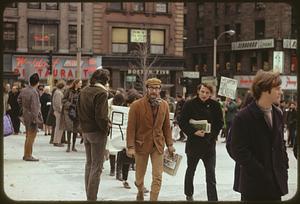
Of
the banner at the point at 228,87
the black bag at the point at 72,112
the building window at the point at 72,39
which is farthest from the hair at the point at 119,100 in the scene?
the building window at the point at 72,39

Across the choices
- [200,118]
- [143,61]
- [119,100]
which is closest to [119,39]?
[143,61]

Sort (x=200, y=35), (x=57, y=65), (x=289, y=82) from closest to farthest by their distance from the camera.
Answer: (x=57, y=65) < (x=289, y=82) < (x=200, y=35)

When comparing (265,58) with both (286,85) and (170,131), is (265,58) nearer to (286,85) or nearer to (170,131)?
(286,85)

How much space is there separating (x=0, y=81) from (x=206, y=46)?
56172 millimetres

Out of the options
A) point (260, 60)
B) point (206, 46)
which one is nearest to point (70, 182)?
point (260, 60)

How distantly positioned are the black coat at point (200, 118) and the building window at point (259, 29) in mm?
46493

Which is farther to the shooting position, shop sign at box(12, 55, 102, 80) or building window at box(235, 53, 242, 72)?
building window at box(235, 53, 242, 72)

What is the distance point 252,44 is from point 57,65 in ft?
67.0

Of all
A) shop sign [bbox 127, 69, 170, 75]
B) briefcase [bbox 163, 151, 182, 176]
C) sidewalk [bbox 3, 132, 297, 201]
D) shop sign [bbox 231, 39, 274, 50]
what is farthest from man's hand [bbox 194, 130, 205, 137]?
shop sign [bbox 231, 39, 274, 50]

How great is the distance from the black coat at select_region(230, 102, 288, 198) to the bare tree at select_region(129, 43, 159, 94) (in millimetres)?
37098

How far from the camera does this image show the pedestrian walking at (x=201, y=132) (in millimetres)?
7770

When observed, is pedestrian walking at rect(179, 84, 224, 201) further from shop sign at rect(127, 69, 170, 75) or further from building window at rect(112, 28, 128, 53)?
building window at rect(112, 28, 128, 53)

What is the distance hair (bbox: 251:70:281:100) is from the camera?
14.1ft

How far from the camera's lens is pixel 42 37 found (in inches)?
1598
